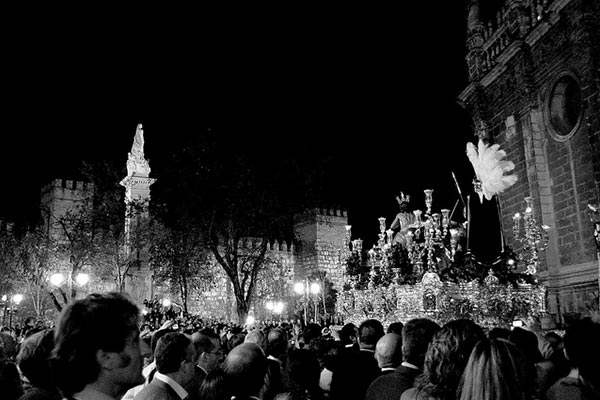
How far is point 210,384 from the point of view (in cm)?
429

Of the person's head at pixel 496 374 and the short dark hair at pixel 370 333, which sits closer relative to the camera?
the person's head at pixel 496 374

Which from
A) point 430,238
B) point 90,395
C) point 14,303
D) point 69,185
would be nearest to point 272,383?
point 90,395

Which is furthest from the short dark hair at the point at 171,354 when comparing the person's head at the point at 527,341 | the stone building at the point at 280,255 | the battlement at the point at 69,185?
the battlement at the point at 69,185

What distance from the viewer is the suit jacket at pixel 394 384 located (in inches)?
181

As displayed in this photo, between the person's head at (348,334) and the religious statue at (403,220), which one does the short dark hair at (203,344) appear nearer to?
the person's head at (348,334)

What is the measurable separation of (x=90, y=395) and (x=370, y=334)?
14.8 ft

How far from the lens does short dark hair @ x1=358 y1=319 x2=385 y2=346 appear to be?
6.65 metres

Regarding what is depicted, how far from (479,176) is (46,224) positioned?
33024mm

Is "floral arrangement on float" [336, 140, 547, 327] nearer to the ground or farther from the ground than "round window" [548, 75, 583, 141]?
nearer to the ground

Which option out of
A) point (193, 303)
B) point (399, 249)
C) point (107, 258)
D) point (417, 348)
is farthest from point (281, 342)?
point (193, 303)

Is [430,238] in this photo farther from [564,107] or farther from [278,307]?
[278,307]

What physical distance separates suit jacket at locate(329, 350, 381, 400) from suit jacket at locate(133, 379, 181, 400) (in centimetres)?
214

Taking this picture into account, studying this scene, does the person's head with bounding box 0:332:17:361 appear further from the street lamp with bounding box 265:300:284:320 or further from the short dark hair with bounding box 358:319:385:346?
the street lamp with bounding box 265:300:284:320

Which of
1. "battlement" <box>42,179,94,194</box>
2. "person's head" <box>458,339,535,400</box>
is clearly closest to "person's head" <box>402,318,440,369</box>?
"person's head" <box>458,339,535,400</box>
